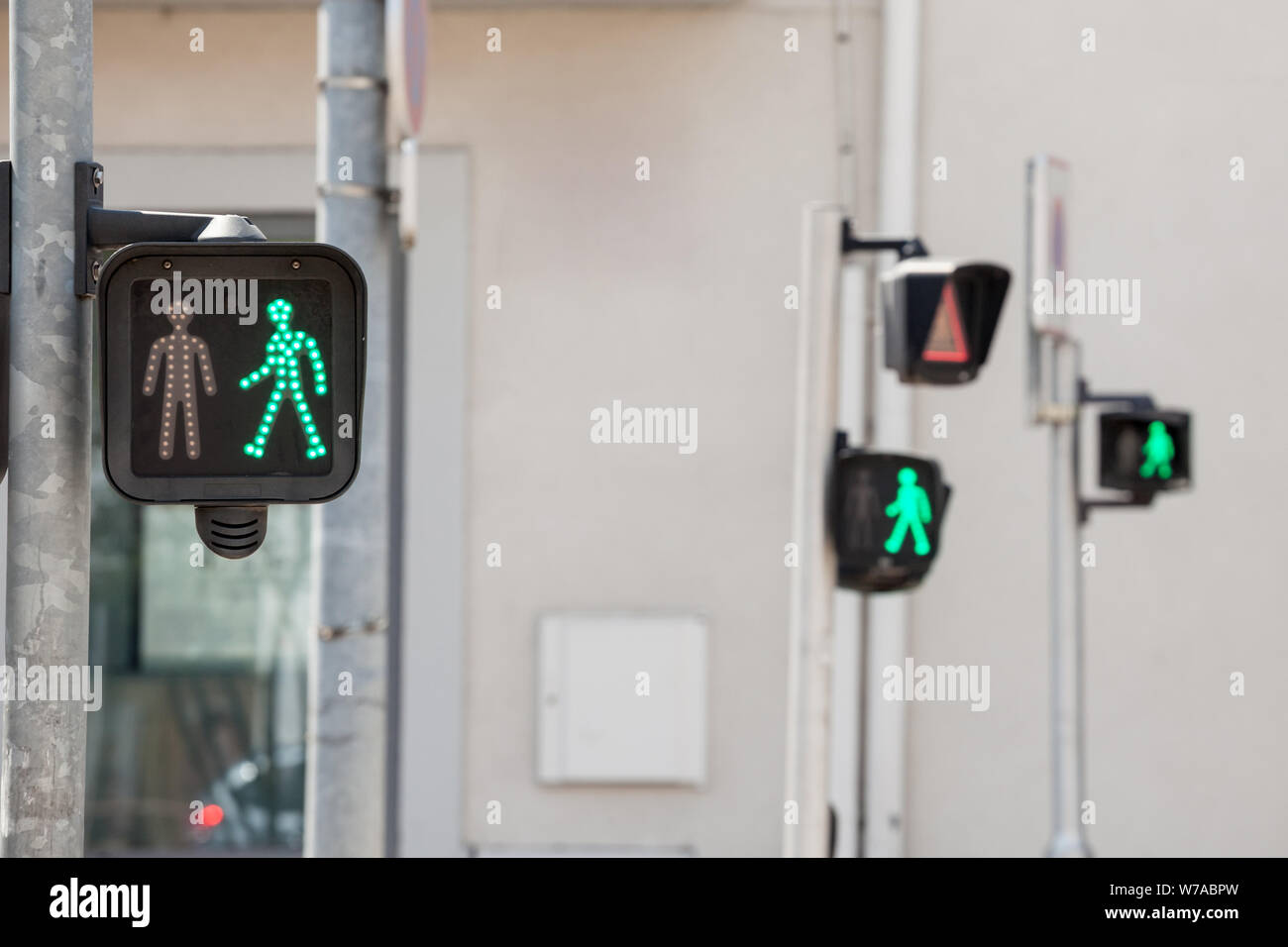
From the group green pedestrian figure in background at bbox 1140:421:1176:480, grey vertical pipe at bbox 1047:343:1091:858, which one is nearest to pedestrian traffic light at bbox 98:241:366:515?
grey vertical pipe at bbox 1047:343:1091:858

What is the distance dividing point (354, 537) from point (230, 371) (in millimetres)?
1296

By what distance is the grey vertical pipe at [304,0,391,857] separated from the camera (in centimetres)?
324

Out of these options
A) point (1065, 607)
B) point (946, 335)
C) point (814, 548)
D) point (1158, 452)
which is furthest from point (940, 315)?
point (1158, 452)

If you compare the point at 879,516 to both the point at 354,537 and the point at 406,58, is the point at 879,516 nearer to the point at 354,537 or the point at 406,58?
the point at 354,537

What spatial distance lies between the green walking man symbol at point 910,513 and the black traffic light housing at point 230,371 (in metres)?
2.31

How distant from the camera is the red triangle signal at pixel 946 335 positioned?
4172 millimetres

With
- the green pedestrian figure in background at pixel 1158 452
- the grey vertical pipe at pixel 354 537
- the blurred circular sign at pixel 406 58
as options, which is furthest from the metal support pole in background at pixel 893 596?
the grey vertical pipe at pixel 354 537

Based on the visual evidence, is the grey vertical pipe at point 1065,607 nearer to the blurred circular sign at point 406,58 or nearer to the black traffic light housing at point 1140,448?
the black traffic light housing at point 1140,448

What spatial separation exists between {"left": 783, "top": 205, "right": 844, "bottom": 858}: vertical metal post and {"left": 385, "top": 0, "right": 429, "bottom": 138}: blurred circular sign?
1.24 metres

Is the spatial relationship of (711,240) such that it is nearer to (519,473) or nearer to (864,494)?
(519,473)

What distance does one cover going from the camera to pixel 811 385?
13.4 ft

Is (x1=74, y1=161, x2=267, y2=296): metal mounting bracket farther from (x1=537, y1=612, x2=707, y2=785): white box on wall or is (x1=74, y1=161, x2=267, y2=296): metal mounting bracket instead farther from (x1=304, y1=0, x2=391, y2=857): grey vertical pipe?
(x1=537, y1=612, x2=707, y2=785): white box on wall

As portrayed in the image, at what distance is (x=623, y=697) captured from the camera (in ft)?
20.1

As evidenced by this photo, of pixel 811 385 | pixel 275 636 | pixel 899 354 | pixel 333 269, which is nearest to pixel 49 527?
pixel 333 269
